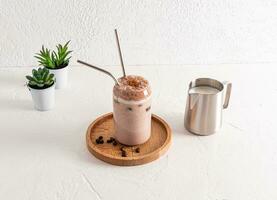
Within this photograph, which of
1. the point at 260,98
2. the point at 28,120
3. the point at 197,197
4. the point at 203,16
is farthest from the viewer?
the point at 203,16

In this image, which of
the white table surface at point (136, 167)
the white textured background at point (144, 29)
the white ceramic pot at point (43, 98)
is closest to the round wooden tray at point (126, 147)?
the white table surface at point (136, 167)

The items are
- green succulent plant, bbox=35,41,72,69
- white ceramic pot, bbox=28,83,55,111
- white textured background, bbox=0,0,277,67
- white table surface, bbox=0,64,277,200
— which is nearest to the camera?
white table surface, bbox=0,64,277,200

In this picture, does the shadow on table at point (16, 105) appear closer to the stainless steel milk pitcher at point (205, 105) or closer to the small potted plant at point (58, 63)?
the small potted plant at point (58, 63)

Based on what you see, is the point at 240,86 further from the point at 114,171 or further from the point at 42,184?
the point at 42,184

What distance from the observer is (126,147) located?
0.91 metres

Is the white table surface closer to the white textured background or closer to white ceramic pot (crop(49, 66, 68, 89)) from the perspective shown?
A: white ceramic pot (crop(49, 66, 68, 89))

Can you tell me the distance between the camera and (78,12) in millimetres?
1228

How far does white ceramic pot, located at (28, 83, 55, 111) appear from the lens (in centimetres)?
102

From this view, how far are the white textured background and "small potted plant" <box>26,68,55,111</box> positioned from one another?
0.88 ft

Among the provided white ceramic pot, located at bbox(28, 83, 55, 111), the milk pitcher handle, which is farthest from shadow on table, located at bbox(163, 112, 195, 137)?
white ceramic pot, located at bbox(28, 83, 55, 111)

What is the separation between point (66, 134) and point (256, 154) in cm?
46

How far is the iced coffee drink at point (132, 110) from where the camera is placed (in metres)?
0.86

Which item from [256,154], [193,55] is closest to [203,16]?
[193,55]

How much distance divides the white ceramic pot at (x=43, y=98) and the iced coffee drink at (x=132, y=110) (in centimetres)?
24
